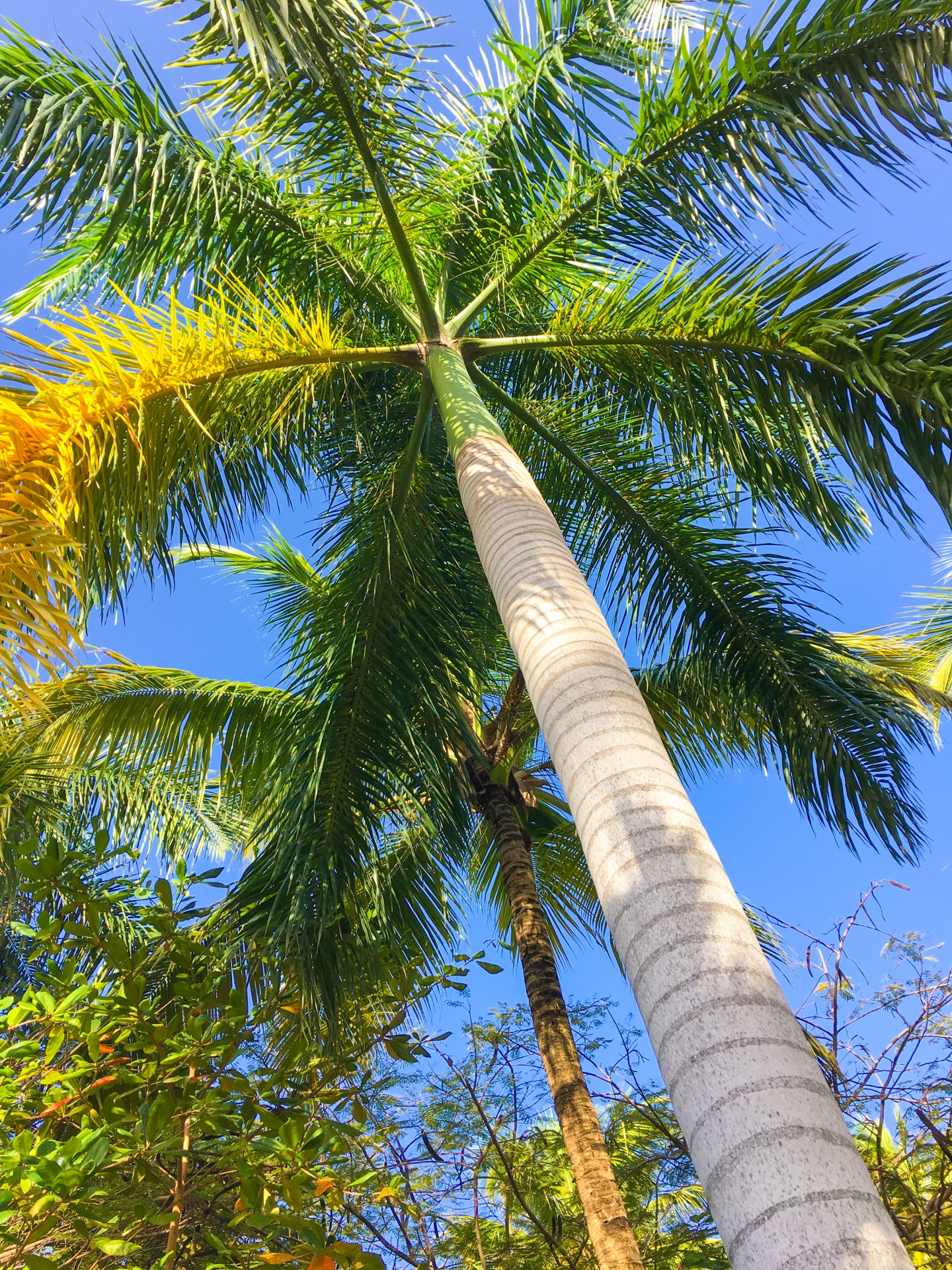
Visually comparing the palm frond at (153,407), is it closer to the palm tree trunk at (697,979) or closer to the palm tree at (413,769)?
the palm tree at (413,769)

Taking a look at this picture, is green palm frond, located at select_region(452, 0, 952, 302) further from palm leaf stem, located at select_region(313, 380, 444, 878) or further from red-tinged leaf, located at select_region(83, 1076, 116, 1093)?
red-tinged leaf, located at select_region(83, 1076, 116, 1093)

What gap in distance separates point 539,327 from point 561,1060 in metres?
4.42

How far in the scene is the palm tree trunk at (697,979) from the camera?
1514 mm

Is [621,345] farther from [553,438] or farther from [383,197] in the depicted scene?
[383,197]

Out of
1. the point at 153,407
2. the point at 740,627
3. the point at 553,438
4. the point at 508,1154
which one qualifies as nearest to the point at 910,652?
the point at 740,627

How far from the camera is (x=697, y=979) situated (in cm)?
188

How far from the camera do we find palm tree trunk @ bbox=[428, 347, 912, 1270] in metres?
1.51

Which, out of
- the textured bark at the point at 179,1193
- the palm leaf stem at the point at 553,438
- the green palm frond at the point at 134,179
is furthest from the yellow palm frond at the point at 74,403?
the textured bark at the point at 179,1193

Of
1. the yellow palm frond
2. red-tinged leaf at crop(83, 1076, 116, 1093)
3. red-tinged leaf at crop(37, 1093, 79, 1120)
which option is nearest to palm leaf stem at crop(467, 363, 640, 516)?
the yellow palm frond

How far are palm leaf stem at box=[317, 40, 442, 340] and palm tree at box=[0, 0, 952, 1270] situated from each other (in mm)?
24

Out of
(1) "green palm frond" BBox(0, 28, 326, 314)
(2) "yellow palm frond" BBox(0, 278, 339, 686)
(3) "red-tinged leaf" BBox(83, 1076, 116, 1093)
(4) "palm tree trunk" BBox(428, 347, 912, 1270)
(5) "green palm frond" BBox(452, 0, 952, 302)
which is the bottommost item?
(4) "palm tree trunk" BBox(428, 347, 912, 1270)

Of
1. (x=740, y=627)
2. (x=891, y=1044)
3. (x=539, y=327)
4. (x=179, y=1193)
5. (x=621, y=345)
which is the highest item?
(x=539, y=327)

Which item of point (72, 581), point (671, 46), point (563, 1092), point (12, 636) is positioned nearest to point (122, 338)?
point (72, 581)

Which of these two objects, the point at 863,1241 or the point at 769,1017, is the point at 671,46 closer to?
the point at 769,1017
